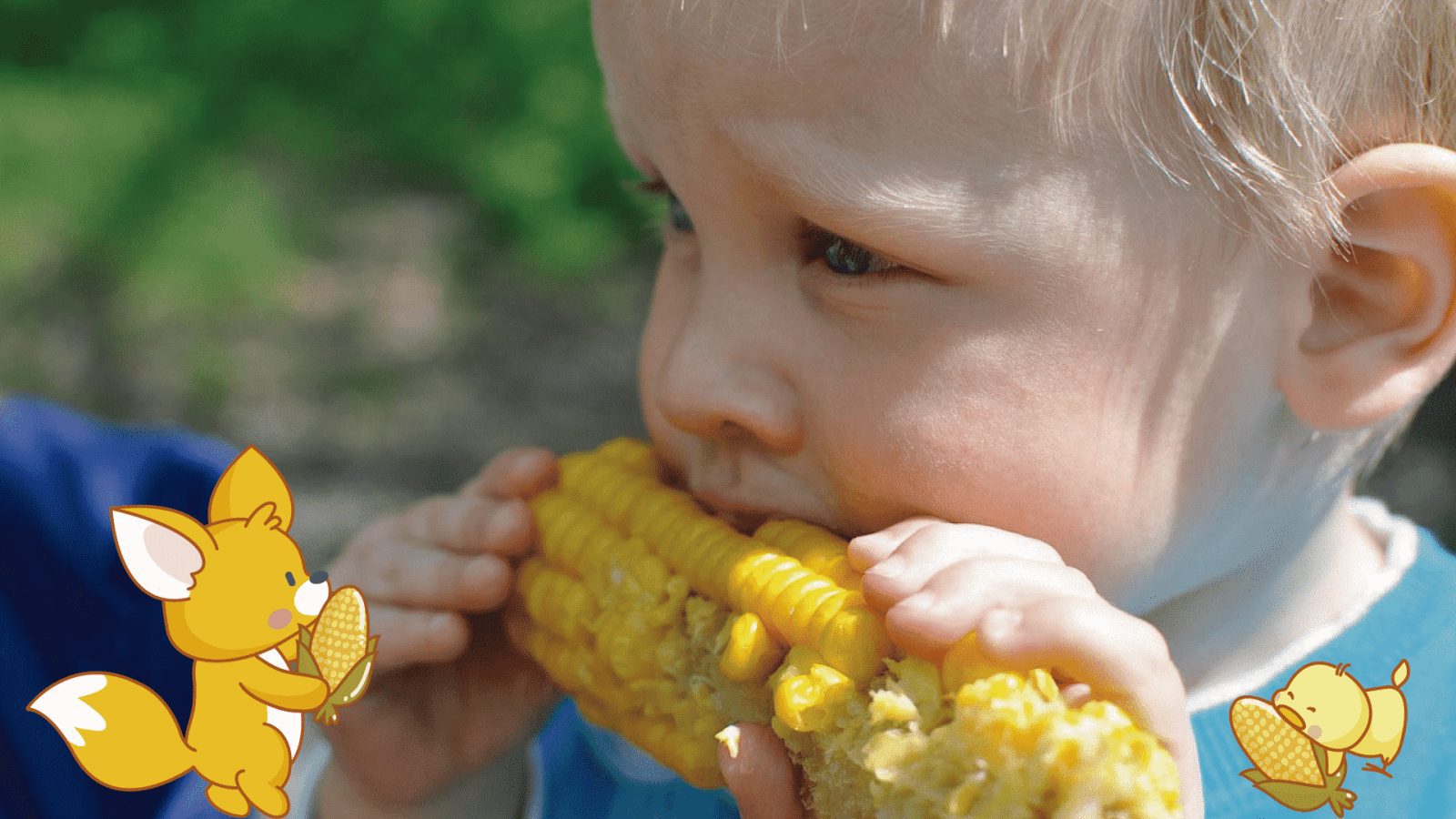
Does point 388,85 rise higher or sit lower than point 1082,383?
lower

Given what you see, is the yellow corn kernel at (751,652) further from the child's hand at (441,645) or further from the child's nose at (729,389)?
the child's hand at (441,645)

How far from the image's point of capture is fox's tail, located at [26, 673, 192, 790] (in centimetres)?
119

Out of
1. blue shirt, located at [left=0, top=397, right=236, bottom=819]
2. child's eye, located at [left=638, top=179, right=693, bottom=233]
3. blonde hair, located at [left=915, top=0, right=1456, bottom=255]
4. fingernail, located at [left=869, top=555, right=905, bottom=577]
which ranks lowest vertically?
blue shirt, located at [left=0, top=397, right=236, bottom=819]

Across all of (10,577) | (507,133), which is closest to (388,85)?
(507,133)

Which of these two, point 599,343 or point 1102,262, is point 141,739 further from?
point 599,343

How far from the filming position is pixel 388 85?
4176 mm

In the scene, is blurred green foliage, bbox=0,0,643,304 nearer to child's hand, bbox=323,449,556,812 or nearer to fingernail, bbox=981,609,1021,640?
child's hand, bbox=323,449,556,812

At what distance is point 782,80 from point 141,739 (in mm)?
755

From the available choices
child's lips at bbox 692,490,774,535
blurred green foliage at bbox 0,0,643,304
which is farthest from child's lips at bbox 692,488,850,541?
blurred green foliage at bbox 0,0,643,304

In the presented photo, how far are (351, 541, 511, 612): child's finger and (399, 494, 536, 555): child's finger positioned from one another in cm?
1

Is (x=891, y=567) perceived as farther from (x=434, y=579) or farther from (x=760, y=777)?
(x=434, y=579)

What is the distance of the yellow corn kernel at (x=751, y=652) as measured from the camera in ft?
3.71

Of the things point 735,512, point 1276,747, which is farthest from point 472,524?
point 1276,747

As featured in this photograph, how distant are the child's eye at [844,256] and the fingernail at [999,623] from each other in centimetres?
36
